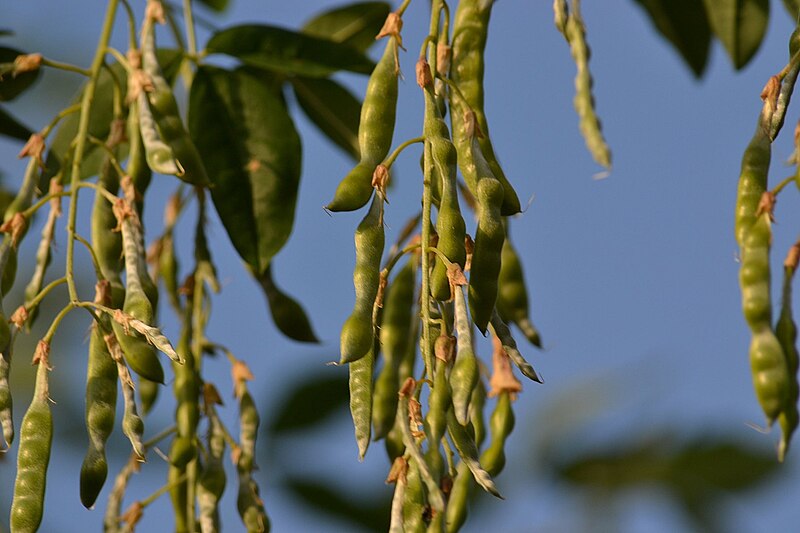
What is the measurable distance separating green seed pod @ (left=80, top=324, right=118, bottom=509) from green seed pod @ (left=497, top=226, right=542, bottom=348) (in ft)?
2.36

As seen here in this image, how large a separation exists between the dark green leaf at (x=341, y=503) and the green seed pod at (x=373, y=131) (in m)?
1.60

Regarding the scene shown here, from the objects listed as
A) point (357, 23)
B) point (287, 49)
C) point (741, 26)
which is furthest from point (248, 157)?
point (741, 26)

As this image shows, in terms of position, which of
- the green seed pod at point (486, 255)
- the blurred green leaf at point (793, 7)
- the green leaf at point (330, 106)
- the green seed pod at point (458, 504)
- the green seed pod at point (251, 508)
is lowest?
the green seed pod at point (251, 508)

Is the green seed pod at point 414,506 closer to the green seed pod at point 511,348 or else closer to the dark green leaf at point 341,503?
the green seed pod at point 511,348

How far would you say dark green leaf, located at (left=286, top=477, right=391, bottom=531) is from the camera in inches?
123

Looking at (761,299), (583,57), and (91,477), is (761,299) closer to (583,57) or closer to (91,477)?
(583,57)

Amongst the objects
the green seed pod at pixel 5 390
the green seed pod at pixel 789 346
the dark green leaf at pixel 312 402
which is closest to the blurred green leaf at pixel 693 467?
the dark green leaf at pixel 312 402

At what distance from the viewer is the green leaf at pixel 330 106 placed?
279cm

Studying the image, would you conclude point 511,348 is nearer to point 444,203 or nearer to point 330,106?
point 444,203

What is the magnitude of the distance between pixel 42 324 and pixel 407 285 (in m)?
1.81

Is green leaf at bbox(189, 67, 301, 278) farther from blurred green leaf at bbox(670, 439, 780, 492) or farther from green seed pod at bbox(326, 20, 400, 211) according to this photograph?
blurred green leaf at bbox(670, 439, 780, 492)

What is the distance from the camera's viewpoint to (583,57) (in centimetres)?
204

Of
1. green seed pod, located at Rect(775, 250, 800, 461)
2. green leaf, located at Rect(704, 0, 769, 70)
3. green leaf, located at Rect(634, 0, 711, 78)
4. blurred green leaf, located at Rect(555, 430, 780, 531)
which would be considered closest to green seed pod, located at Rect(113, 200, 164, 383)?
green seed pod, located at Rect(775, 250, 800, 461)

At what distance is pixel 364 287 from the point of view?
1.58m
